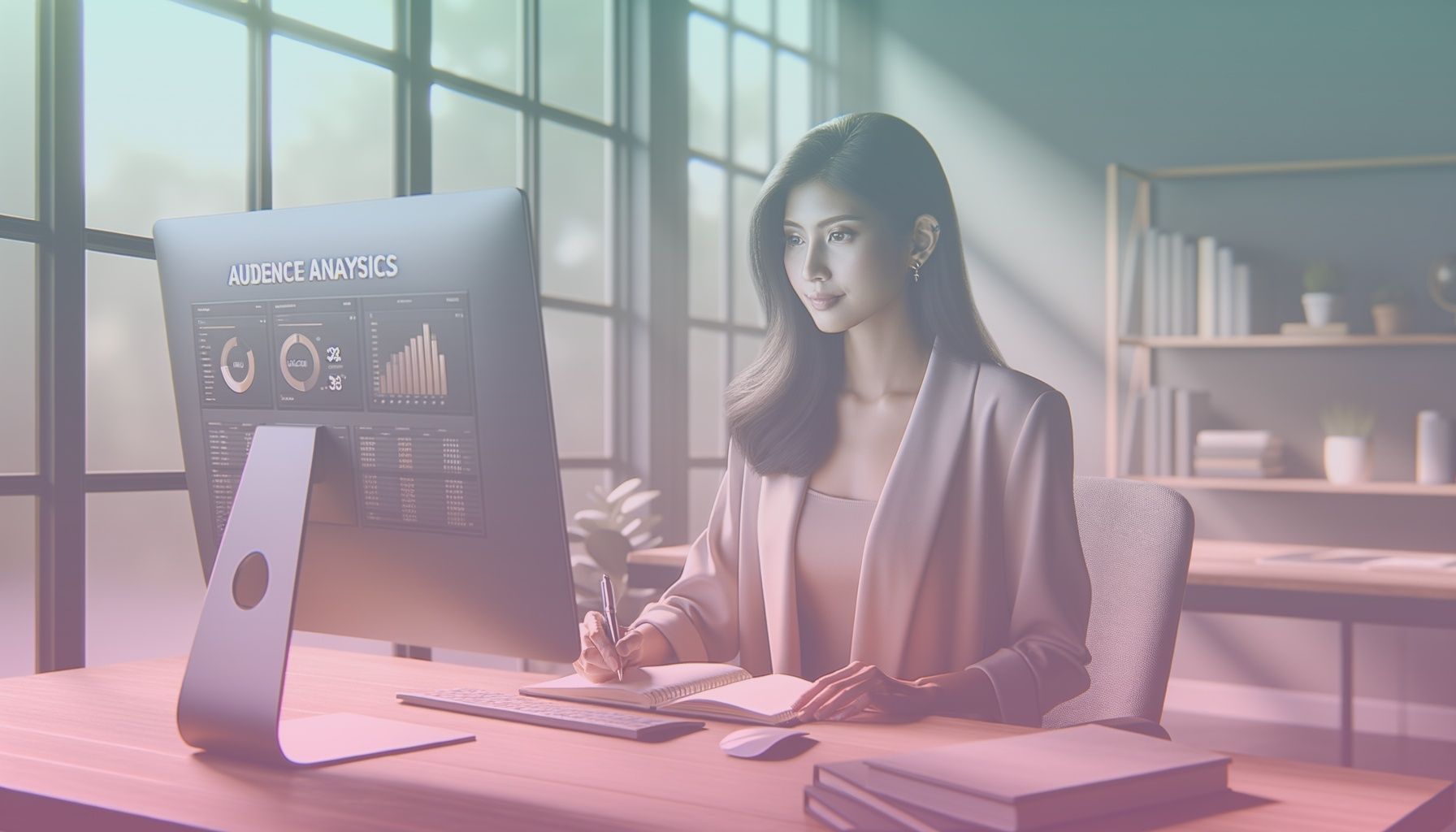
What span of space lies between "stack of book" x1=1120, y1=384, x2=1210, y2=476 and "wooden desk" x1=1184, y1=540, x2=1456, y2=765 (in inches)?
34.4

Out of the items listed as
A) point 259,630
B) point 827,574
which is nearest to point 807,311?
point 827,574

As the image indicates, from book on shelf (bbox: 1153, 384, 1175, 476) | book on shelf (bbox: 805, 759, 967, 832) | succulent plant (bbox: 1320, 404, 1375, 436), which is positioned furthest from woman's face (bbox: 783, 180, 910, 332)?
succulent plant (bbox: 1320, 404, 1375, 436)

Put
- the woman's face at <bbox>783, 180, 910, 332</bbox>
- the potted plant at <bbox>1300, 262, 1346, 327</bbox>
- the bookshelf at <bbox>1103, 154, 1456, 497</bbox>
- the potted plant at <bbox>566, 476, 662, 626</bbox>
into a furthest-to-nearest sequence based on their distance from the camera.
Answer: the potted plant at <bbox>1300, 262, 1346, 327</bbox>
the bookshelf at <bbox>1103, 154, 1456, 497</bbox>
the potted plant at <bbox>566, 476, 662, 626</bbox>
the woman's face at <bbox>783, 180, 910, 332</bbox>

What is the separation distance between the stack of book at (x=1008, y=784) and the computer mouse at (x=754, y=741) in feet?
0.49

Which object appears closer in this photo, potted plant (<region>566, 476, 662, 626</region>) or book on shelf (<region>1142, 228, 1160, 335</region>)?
potted plant (<region>566, 476, 662, 626</region>)

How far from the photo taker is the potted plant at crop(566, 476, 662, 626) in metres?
3.58

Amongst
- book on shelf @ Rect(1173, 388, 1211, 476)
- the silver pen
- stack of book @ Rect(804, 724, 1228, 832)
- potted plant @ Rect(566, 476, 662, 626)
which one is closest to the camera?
stack of book @ Rect(804, 724, 1228, 832)

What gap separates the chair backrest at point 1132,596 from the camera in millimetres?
1661

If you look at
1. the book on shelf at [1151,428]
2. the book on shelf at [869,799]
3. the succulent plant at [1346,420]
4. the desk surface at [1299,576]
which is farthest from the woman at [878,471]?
the succulent plant at [1346,420]

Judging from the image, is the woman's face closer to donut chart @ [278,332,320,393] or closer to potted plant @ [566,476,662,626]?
donut chart @ [278,332,320,393]

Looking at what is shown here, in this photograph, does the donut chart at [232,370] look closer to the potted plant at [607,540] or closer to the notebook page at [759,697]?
the notebook page at [759,697]

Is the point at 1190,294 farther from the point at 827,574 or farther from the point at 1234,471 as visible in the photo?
the point at 827,574

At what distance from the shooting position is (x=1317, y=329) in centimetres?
428

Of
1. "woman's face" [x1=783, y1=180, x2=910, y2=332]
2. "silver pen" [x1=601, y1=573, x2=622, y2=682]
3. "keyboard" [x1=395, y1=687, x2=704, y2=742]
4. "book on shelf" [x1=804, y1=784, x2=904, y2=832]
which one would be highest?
"woman's face" [x1=783, y1=180, x2=910, y2=332]
